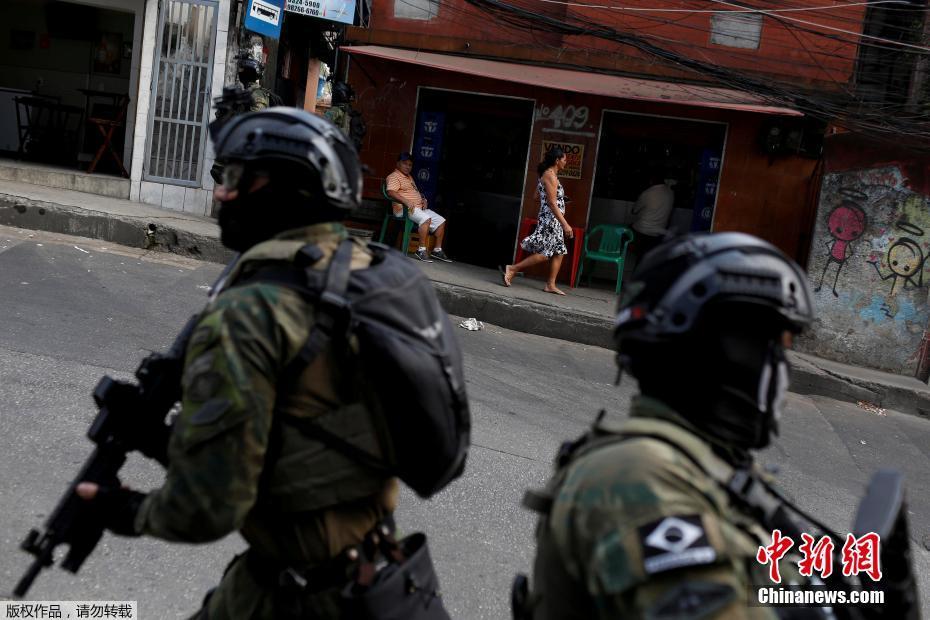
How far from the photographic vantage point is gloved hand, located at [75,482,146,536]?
200 centimetres

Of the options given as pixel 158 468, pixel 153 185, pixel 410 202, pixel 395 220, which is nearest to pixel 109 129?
pixel 153 185

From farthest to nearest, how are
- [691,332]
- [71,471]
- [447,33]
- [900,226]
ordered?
[447,33]
[900,226]
[71,471]
[691,332]

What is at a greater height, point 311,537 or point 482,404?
point 311,537

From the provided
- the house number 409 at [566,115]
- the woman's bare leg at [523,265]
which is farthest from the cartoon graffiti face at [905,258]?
the house number 409 at [566,115]

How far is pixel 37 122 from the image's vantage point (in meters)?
13.5

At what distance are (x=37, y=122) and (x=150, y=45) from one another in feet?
11.1

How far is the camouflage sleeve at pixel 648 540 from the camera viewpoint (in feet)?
4.50

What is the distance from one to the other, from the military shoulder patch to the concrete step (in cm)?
1107

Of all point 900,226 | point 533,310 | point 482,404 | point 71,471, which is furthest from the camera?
point 900,226

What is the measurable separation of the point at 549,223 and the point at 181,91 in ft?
15.1

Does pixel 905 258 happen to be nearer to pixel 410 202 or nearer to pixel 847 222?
pixel 847 222

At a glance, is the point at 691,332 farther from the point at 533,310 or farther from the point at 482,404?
the point at 533,310

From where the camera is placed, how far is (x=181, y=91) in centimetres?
1126

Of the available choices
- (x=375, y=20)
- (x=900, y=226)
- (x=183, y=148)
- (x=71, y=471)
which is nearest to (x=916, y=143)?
(x=900, y=226)
